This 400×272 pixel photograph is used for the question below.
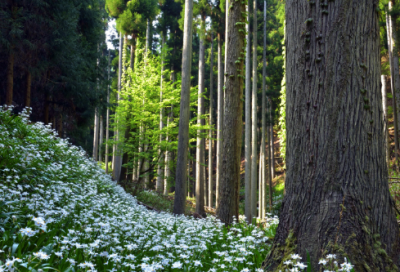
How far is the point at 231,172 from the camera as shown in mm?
6121

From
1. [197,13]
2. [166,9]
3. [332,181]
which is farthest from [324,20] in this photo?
[166,9]

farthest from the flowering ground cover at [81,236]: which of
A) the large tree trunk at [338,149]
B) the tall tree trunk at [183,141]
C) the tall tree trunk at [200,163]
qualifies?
the tall tree trunk at [200,163]

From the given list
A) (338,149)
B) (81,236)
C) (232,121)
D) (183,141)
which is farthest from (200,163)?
(338,149)

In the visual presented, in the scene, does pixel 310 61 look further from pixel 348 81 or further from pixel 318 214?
pixel 318 214

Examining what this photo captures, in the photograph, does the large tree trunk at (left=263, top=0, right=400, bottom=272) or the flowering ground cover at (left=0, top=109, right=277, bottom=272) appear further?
the large tree trunk at (left=263, top=0, right=400, bottom=272)

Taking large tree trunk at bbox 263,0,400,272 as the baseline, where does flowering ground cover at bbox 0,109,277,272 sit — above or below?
below

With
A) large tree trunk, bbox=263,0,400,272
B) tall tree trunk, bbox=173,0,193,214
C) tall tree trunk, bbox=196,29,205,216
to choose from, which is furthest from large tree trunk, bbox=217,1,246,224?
tall tree trunk, bbox=196,29,205,216

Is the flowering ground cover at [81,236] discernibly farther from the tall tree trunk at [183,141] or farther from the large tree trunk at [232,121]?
the tall tree trunk at [183,141]

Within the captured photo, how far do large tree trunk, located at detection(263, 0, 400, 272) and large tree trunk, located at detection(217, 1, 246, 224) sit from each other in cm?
354

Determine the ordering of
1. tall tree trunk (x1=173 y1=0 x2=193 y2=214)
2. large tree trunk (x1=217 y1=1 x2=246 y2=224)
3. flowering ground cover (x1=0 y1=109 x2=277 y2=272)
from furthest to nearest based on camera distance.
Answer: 1. tall tree trunk (x1=173 y1=0 x2=193 y2=214)
2. large tree trunk (x1=217 y1=1 x2=246 y2=224)
3. flowering ground cover (x1=0 y1=109 x2=277 y2=272)

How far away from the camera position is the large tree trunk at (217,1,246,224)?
240 inches

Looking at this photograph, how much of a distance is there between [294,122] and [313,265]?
1229 millimetres

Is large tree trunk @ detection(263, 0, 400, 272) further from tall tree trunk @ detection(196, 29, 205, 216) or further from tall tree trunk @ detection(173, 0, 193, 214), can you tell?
tall tree trunk @ detection(196, 29, 205, 216)

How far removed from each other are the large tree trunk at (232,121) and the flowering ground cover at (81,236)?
0.96 m
